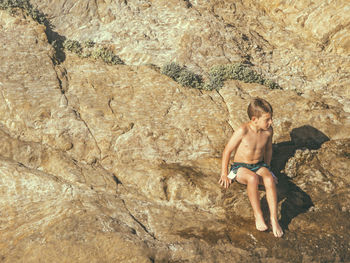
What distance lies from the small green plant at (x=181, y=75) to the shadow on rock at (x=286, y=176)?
3.20 meters

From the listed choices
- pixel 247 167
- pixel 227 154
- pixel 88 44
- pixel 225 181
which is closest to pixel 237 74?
pixel 227 154

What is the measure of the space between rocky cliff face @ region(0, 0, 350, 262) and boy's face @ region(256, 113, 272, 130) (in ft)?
4.30

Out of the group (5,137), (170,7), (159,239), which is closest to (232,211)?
(159,239)

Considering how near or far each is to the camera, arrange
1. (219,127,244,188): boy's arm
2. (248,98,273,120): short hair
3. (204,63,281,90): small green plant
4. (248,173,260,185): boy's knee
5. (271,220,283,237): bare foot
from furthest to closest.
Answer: (204,63,281,90): small green plant, (219,127,244,188): boy's arm, (248,98,273,120): short hair, (248,173,260,185): boy's knee, (271,220,283,237): bare foot

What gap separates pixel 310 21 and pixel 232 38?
3.47 m

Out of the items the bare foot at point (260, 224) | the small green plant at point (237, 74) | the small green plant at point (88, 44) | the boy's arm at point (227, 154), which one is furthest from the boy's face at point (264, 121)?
the small green plant at point (88, 44)

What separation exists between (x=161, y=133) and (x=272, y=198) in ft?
11.4

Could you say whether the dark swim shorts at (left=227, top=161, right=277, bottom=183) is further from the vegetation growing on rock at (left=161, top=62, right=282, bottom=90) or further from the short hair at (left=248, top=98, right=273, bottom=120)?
the vegetation growing on rock at (left=161, top=62, right=282, bottom=90)

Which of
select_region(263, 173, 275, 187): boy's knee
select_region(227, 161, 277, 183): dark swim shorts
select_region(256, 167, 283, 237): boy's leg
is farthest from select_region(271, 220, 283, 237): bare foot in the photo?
select_region(227, 161, 277, 183): dark swim shorts

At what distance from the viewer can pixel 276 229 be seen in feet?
19.1

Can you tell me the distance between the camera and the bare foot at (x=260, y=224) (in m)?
5.88

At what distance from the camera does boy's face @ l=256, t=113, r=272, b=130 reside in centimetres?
662

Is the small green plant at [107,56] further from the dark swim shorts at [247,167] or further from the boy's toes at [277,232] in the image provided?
the boy's toes at [277,232]

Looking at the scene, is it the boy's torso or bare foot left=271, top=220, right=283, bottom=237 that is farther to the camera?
the boy's torso
